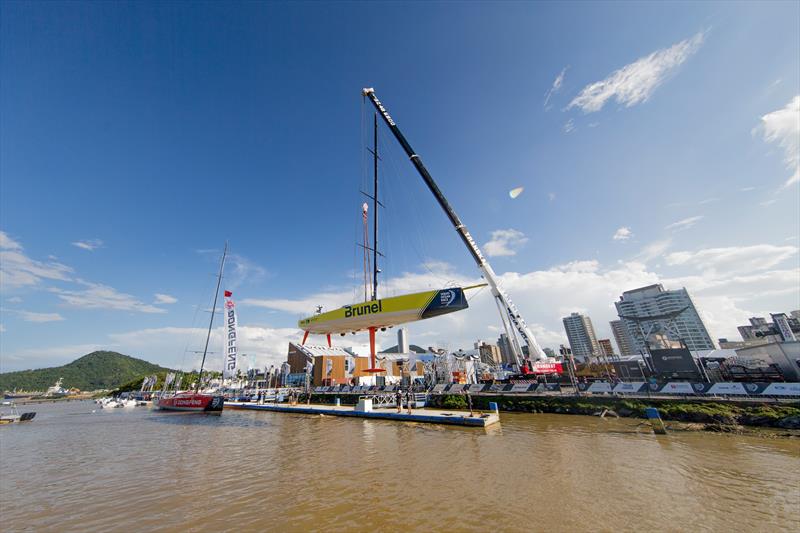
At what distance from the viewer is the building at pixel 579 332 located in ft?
426

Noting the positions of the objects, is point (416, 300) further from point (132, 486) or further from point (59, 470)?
point (59, 470)

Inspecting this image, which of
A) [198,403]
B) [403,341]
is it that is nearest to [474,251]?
[198,403]

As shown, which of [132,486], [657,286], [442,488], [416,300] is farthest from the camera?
[657,286]

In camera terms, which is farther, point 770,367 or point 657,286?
point 657,286

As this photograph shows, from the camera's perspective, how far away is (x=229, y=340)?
29625 millimetres

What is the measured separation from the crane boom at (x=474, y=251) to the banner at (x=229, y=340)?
78.9 ft

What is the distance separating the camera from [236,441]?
14523mm

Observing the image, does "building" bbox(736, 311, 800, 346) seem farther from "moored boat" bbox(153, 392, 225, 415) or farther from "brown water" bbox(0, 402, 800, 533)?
"moored boat" bbox(153, 392, 225, 415)

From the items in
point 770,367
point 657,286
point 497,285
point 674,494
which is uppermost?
point 657,286

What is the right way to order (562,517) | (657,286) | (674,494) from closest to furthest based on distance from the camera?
(562,517)
(674,494)
(657,286)

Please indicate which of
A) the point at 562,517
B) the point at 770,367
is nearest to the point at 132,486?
the point at 562,517

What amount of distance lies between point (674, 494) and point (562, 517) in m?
3.27

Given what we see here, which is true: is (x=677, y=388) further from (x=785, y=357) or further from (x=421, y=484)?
(x=421, y=484)

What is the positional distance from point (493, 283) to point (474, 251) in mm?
3410
